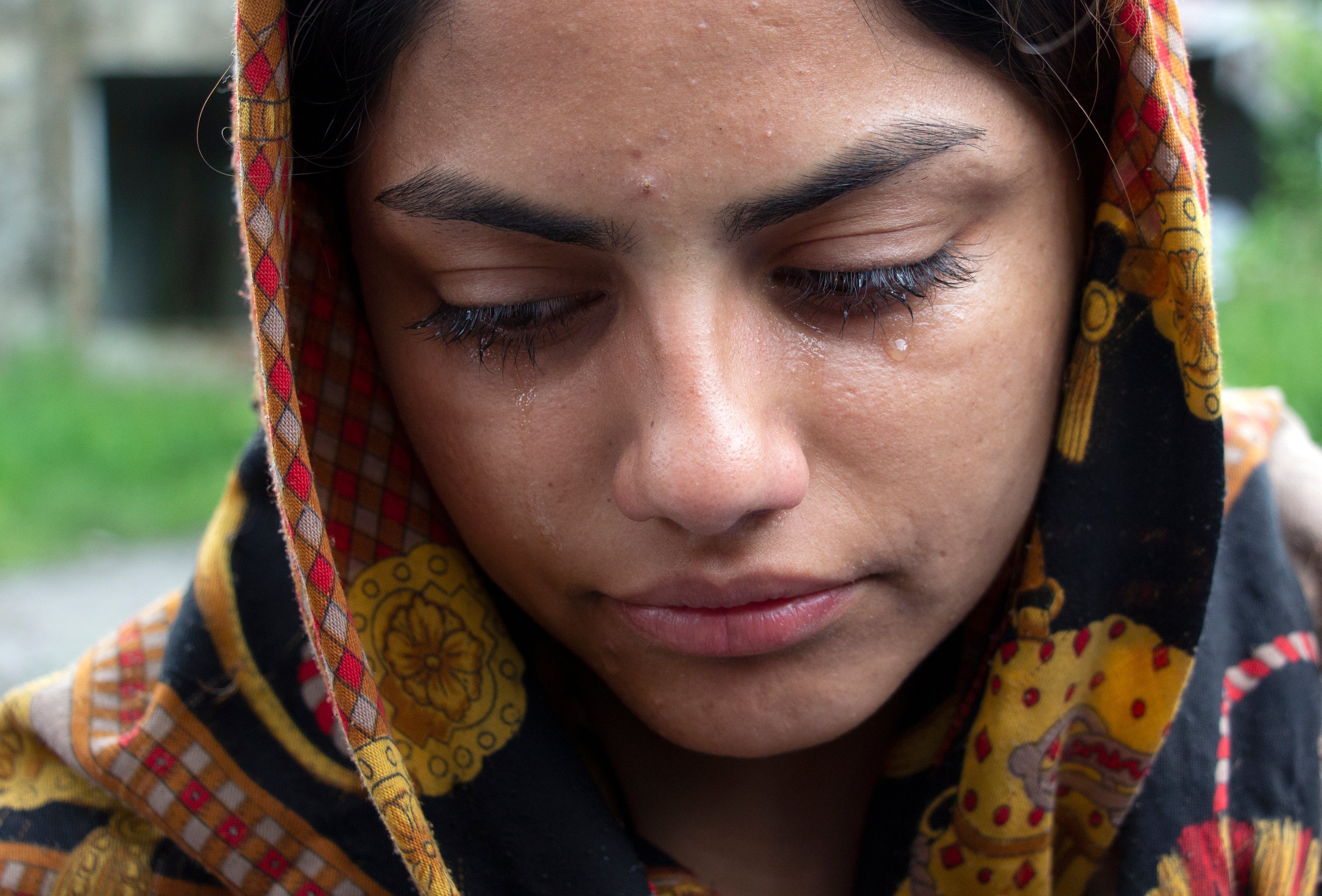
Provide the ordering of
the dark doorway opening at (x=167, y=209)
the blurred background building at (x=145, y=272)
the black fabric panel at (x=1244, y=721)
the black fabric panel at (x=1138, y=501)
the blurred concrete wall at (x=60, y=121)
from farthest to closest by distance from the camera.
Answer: the dark doorway opening at (x=167, y=209) < the blurred concrete wall at (x=60, y=121) < the blurred background building at (x=145, y=272) < the black fabric panel at (x=1244, y=721) < the black fabric panel at (x=1138, y=501)

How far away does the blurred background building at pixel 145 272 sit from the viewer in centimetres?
413

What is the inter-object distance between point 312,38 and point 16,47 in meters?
7.27

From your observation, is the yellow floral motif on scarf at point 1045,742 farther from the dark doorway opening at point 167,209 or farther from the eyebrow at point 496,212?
the dark doorway opening at point 167,209

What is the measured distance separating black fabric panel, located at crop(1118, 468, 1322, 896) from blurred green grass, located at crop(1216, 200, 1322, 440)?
1556 mm

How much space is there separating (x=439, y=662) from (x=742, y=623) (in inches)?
14.3

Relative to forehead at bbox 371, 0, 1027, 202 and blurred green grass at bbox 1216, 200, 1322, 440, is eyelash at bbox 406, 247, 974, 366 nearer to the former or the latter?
forehead at bbox 371, 0, 1027, 202

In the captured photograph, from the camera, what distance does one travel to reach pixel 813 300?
2.99 feet

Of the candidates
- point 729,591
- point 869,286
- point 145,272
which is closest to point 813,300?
point 869,286

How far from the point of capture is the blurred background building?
413 cm

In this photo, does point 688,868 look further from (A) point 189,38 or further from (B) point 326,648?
(A) point 189,38

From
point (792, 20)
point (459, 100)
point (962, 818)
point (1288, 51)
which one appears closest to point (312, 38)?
point (459, 100)

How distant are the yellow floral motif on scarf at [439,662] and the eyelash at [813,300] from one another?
0.96ft

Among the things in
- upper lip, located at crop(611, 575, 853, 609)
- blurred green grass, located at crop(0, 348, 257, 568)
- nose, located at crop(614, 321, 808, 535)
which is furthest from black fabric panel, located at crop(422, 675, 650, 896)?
blurred green grass, located at crop(0, 348, 257, 568)

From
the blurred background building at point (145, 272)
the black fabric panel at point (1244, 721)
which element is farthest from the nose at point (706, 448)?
the blurred background building at point (145, 272)
